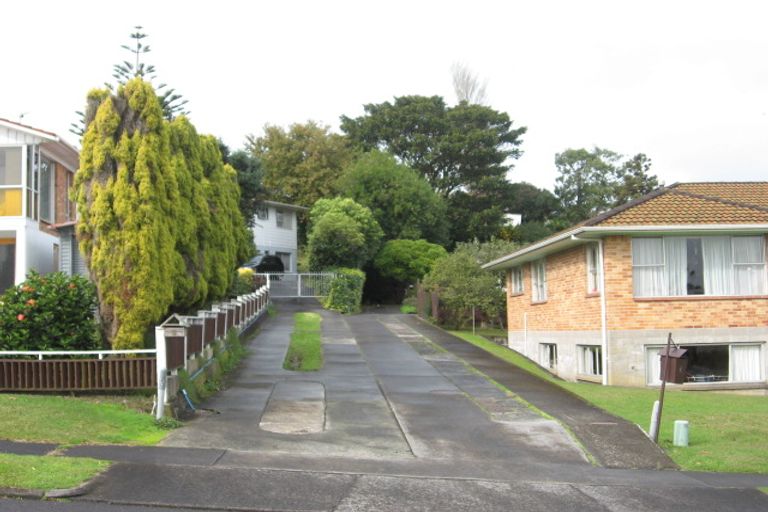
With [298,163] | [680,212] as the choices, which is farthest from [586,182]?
[680,212]

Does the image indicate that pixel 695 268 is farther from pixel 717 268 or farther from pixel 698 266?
pixel 717 268

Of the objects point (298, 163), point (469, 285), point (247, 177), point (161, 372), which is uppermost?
point (298, 163)

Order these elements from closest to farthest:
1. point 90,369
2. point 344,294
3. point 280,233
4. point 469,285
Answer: point 90,369, point 469,285, point 344,294, point 280,233

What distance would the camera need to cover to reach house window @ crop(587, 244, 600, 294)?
62.5ft

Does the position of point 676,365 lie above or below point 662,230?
below

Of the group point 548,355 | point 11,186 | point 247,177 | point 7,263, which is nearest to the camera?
point 11,186

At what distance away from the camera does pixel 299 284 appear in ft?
133

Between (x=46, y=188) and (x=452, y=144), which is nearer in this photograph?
(x=46, y=188)

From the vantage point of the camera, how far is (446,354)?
22625mm

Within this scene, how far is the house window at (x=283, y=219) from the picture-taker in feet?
161

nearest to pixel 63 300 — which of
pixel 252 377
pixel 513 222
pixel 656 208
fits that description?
pixel 252 377

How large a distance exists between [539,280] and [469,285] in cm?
704

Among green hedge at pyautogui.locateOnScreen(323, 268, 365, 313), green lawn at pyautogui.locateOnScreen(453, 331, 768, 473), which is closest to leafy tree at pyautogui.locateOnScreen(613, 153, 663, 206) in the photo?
green hedge at pyautogui.locateOnScreen(323, 268, 365, 313)

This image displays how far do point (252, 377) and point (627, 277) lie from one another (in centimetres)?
901
